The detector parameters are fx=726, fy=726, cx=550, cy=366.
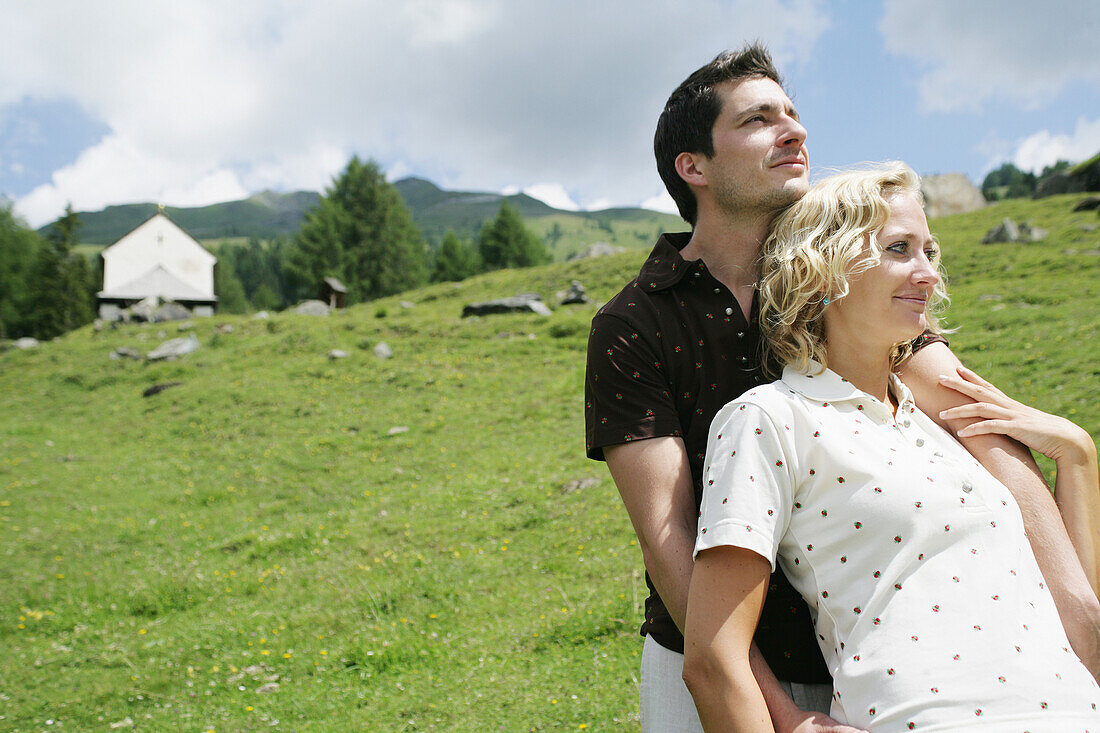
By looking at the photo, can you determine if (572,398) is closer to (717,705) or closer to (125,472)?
(125,472)

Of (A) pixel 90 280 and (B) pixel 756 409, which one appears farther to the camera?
(A) pixel 90 280

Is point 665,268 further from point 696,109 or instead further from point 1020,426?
point 1020,426

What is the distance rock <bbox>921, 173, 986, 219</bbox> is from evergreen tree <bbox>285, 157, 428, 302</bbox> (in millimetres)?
41021

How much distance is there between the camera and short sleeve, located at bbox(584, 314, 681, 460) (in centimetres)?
236

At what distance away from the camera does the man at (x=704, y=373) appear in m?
2.23

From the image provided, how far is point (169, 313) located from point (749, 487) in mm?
34907

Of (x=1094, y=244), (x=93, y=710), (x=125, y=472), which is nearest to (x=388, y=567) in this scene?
(x=93, y=710)

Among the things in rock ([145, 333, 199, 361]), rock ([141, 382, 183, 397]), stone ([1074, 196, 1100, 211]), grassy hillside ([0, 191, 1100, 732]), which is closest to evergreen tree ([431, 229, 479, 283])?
rock ([145, 333, 199, 361])

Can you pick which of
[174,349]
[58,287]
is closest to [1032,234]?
[174,349]

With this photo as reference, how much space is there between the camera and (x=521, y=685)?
5.91 meters

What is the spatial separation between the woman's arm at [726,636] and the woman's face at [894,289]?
83 cm

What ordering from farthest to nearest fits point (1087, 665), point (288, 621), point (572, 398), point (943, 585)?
point (572, 398) < point (288, 621) < point (1087, 665) < point (943, 585)

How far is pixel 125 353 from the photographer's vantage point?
2400 cm

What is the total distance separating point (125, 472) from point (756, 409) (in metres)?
15.0
